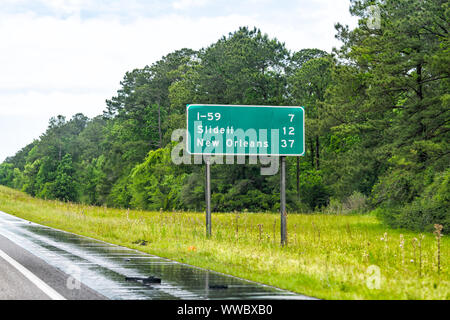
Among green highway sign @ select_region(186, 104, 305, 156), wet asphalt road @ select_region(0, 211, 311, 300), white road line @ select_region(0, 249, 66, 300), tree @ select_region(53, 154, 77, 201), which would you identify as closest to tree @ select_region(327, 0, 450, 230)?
green highway sign @ select_region(186, 104, 305, 156)

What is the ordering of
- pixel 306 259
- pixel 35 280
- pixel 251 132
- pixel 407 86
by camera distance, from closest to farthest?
pixel 35 280 < pixel 306 259 < pixel 251 132 < pixel 407 86

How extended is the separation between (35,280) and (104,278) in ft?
4.43

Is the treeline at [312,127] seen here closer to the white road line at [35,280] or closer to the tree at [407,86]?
the tree at [407,86]

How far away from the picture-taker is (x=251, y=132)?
2064 cm

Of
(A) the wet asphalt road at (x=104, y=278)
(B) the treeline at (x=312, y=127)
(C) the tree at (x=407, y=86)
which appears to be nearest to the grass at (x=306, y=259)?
(A) the wet asphalt road at (x=104, y=278)

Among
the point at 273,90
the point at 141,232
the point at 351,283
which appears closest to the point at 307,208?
the point at 273,90

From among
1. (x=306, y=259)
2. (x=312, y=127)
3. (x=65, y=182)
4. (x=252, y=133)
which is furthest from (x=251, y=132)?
(x=65, y=182)

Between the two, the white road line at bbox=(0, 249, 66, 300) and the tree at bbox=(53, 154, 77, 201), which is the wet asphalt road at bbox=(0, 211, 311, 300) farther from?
the tree at bbox=(53, 154, 77, 201)

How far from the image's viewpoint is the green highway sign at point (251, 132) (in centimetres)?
2059

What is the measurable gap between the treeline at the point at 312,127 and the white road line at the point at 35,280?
20.2m

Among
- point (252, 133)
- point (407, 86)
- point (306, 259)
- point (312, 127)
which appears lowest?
point (306, 259)

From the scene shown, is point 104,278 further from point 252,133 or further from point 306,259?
point 252,133

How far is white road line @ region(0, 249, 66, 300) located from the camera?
378 inches

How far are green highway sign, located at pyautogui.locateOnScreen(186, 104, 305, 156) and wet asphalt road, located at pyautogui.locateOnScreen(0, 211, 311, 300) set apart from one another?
4.97 m
